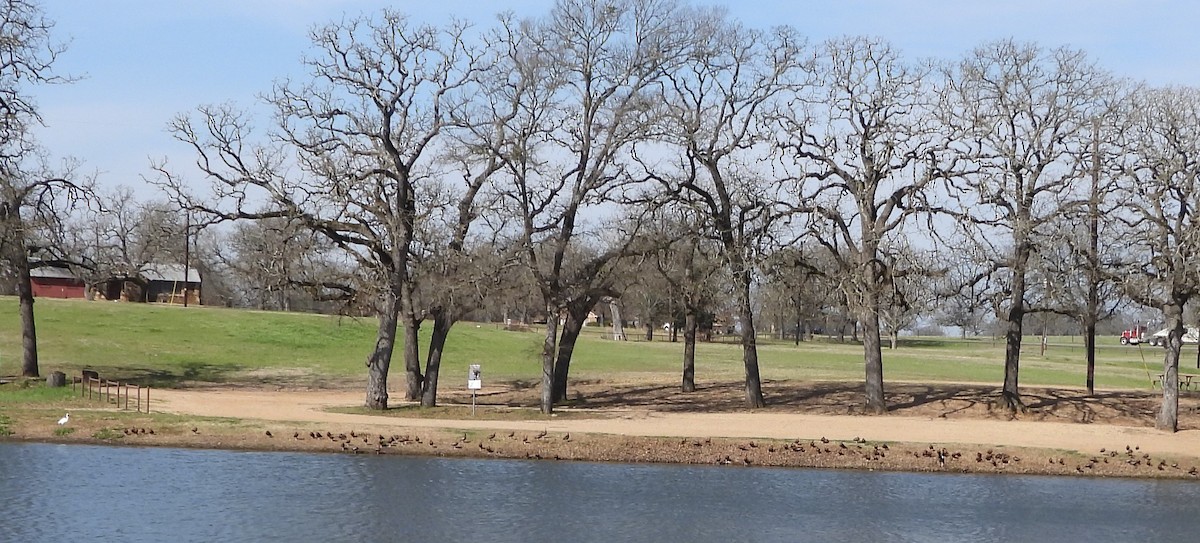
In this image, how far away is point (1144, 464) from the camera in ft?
92.0

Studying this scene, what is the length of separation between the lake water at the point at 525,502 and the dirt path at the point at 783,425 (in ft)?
13.2

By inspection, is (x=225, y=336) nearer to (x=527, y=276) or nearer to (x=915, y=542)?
(x=527, y=276)

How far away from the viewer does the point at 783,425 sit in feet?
113

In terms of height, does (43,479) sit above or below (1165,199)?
below

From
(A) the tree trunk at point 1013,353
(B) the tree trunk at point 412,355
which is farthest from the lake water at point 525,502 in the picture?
(A) the tree trunk at point 1013,353

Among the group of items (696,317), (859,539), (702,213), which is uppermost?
(702,213)

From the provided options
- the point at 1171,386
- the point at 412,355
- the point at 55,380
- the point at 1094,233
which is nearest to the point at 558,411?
the point at 412,355

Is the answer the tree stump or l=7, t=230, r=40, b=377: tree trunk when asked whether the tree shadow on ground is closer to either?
the tree stump

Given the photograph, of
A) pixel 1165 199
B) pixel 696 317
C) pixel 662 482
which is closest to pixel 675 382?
pixel 696 317

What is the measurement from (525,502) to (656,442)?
7182 mm

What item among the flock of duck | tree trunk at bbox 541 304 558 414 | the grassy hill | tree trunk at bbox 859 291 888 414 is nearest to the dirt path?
tree trunk at bbox 859 291 888 414

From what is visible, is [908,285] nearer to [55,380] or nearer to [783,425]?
[783,425]

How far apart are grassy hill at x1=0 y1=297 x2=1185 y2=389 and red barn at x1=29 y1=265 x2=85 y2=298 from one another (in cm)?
2594

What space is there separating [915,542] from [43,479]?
14823mm
